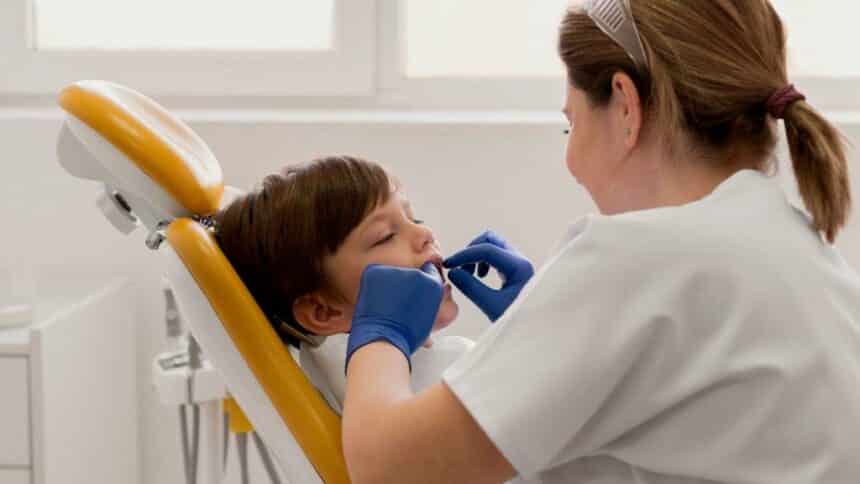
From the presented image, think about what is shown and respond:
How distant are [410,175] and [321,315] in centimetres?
89

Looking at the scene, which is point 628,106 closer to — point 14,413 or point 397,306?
point 397,306

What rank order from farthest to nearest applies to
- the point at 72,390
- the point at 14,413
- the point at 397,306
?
the point at 72,390
the point at 14,413
the point at 397,306

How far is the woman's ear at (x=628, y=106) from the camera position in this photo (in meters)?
1.25

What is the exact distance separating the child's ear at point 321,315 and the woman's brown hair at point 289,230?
0.6 inches

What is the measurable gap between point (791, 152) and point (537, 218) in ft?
3.70

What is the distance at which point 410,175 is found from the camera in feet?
7.80

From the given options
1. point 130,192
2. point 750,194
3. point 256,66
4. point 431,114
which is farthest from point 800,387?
point 256,66

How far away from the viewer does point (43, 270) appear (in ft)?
8.05

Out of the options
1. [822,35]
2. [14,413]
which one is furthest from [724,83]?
[822,35]

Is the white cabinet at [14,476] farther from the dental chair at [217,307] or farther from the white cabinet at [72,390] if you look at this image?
the dental chair at [217,307]

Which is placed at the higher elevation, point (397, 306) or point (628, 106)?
point (628, 106)

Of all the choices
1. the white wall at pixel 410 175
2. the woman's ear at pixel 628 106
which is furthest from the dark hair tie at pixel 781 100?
the white wall at pixel 410 175

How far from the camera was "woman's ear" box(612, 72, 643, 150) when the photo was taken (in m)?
1.25

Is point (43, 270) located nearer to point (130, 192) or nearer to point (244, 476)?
point (244, 476)
